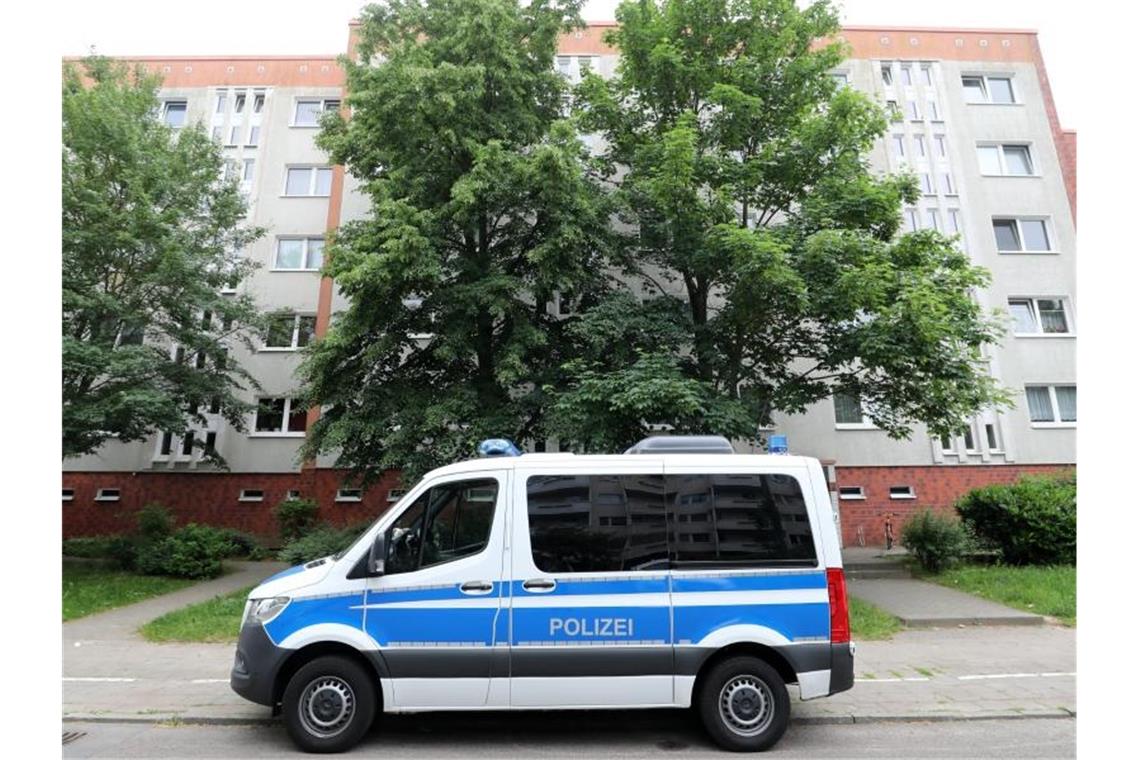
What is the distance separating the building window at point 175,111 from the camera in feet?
74.5

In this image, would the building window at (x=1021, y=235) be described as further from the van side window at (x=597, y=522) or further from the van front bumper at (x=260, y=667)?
the van front bumper at (x=260, y=667)

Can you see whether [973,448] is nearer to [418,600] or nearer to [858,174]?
[858,174]

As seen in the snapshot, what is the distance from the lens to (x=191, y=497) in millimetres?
18609

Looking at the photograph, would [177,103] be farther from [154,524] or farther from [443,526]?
[443,526]

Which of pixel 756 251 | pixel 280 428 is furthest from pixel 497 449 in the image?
pixel 280 428

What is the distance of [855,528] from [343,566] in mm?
16609

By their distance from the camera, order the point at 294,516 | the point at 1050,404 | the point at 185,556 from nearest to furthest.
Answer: the point at 185,556, the point at 294,516, the point at 1050,404

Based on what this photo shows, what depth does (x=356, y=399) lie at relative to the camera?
12570 mm

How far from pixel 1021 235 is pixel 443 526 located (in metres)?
22.3

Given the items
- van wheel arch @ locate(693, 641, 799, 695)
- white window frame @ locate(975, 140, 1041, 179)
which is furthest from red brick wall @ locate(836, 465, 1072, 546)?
van wheel arch @ locate(693, 641, 799, 695)

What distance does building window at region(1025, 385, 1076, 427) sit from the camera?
19.3m

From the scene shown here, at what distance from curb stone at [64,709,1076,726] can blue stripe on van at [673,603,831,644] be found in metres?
1.22

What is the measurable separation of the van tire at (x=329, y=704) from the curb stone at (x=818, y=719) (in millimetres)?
941

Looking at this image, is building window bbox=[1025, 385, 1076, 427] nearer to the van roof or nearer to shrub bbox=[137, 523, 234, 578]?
the van roof
